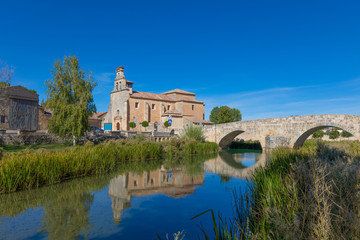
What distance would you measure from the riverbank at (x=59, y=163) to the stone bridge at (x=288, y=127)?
34.9 ft

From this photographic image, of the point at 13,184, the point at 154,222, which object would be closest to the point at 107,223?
the point at 154,222

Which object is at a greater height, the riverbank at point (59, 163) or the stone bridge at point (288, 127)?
the stone bridge at point (288, 127)

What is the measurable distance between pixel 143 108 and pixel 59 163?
29959 millimetres

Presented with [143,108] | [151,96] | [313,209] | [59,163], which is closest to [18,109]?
[143,108]

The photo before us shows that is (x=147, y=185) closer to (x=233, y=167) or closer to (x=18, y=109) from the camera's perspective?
(x=233, y=167)

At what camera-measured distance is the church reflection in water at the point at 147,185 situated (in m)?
7.19

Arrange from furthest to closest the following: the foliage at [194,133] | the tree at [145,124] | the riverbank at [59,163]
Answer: the tree at [145,124] → the foliage at [194,133] → the riverbank at [59,163]

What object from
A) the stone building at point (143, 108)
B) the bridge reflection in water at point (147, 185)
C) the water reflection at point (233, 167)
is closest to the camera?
the bridge reflection in water at point (147, 185)

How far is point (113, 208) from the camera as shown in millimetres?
6363

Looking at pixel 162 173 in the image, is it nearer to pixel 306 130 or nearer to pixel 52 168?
pixel 52 168

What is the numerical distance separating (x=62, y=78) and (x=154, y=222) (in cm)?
1531

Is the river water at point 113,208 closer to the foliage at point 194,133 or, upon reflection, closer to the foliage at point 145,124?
the foliage at point 194,133

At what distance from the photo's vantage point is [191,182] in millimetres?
9914

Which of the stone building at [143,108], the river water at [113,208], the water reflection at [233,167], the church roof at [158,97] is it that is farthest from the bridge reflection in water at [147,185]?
the church roof at [158,97]
